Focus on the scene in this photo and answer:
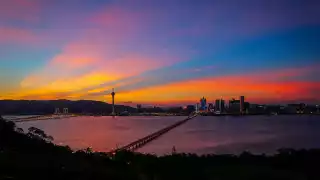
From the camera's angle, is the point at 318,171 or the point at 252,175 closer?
the point at 252,175

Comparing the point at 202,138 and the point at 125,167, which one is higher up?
the point at 125,167

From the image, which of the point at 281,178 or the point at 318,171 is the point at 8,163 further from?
the point at 318,171

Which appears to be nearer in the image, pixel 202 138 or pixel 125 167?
pixel 125 167

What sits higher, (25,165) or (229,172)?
(25,165)

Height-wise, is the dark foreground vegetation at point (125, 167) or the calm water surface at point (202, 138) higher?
the dark foreground vegetation at point (125, 167)

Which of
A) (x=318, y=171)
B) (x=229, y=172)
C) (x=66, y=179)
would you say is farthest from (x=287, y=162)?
(x=66, y=179)

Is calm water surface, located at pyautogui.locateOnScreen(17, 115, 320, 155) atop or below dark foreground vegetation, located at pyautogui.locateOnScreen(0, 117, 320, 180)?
below

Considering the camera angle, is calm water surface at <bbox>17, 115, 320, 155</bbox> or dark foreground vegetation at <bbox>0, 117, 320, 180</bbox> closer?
dark foreground vegetation at <bbox>0, 117, 320, 180</bbox>

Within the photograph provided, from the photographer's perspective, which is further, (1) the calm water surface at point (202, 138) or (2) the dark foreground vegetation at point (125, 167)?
(1) the calm water surface at point (202, 138)
